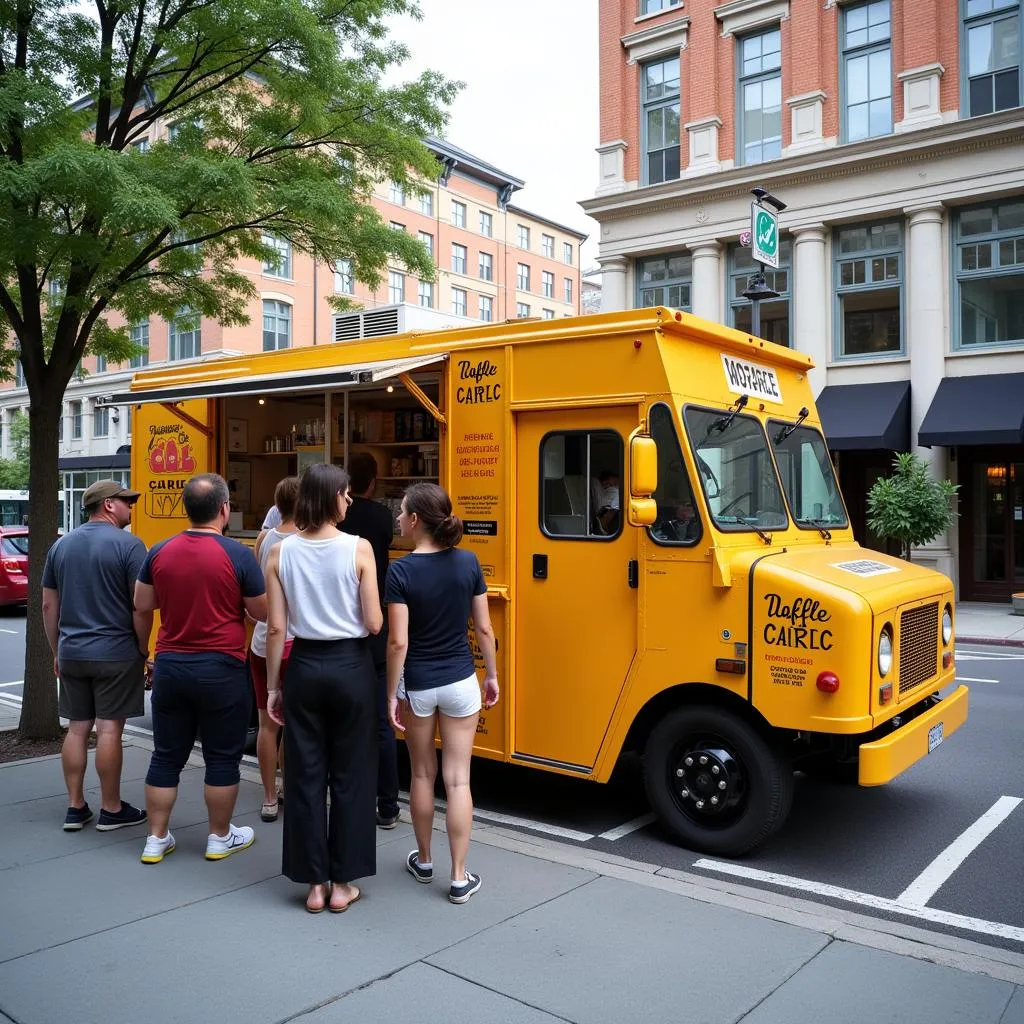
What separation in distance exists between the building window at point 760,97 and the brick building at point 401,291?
12.3m

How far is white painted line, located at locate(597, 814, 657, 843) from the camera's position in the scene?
5680 millimetres

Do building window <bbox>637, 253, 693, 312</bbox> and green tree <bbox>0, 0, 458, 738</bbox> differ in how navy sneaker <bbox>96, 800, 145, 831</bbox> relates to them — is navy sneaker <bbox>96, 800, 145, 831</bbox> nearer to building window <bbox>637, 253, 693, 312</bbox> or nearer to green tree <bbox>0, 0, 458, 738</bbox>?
green tree <bbox>0, 0, 458, 738</bbox>

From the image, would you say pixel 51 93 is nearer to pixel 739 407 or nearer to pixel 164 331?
pixel 739 407

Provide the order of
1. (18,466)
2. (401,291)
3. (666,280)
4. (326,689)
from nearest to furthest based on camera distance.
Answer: (326,689)
(666,280)
(18,466)
(401,291)

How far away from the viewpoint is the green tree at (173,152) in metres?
6.81

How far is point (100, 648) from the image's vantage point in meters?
5.54

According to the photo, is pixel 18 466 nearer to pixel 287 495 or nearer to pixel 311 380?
pixel 311 380

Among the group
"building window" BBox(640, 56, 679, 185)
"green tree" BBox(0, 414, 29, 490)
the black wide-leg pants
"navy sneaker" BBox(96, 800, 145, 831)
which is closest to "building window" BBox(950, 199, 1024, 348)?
"building window" BBox(640, 56, 679, 185)

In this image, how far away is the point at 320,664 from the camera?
4.43 meters

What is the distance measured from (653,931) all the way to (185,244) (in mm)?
6498

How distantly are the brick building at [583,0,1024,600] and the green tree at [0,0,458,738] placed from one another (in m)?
13.2

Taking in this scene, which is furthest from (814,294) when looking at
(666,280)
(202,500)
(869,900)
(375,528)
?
(202,500)

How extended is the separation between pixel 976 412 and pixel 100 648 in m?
17.0

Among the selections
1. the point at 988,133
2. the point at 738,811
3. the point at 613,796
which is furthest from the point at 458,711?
the point at 988,133
